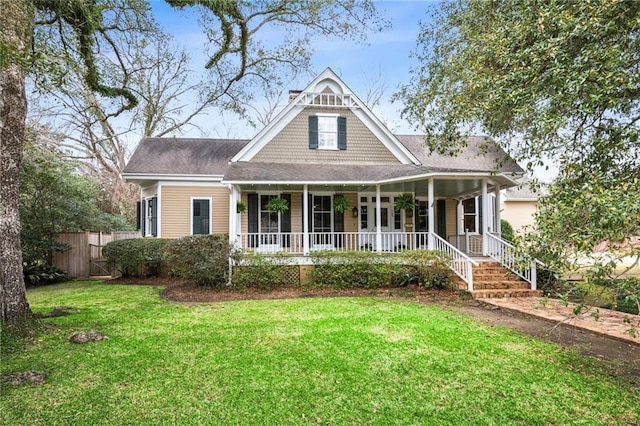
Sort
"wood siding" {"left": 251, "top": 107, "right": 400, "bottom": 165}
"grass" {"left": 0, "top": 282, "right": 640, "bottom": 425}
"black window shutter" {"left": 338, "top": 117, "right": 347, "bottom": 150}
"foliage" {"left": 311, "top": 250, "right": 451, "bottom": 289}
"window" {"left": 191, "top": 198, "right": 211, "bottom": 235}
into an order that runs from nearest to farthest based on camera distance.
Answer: "grass" {"left": 0, "top": 282, "right": 640, "bottom": 425}, "foliage" {"left": 311, "top": 250, "right": 451, "bottom": 289}, "wood siding" {"left": 251, "top": 107, "right": 400, "bottom": 165}, "black window shutter" {"left": 338, "top": 117, "right": 347, "bottom": 150}, "window" {"left": 191, "top": 198, "right": 211, "bottom": 235}

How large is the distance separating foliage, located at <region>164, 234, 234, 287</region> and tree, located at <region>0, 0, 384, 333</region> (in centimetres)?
487

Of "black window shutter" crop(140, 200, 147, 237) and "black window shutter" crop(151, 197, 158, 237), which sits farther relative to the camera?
"black window shutter" crop(140, 200, 147, 237)

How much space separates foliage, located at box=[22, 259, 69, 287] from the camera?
1316 cm

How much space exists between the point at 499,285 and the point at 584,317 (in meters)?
2.78

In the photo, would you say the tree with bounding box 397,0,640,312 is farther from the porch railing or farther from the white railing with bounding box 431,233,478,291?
the porch railing

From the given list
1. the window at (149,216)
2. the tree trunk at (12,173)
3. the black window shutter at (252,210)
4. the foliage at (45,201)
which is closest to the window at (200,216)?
the window at (149,216)

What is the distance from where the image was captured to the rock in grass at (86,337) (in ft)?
19.1

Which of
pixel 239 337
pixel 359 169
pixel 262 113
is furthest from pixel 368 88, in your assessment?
pixel 239 337

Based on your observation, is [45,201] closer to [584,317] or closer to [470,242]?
[470,242]

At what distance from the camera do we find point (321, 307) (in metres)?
8.65

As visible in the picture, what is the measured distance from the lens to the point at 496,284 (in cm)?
1031

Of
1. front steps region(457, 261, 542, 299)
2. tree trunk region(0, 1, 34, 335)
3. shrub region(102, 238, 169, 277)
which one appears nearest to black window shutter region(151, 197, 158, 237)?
shrub region(102, 238, 169, 277)

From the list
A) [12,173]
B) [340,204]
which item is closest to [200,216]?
[340,204]

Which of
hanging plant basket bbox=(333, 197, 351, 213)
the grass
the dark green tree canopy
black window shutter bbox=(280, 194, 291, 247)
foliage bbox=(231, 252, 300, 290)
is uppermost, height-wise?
the dark green tree canopy
